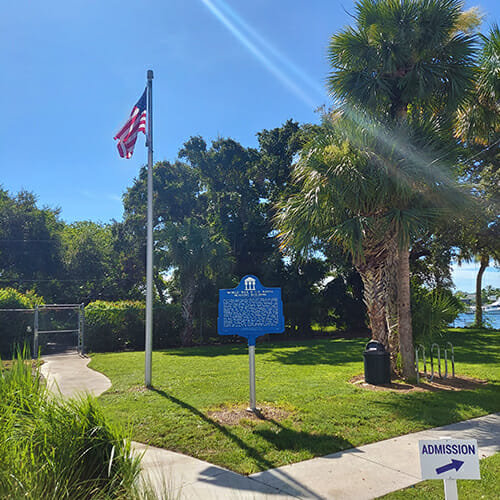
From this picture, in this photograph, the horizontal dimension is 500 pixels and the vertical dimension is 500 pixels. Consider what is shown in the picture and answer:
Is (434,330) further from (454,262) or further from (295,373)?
(454,262)

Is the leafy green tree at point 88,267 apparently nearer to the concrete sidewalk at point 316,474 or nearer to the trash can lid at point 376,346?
the trash can lid at point 376,346

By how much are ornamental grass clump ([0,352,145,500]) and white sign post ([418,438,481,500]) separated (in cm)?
203

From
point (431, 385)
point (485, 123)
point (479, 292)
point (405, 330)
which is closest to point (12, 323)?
point (405, 330)

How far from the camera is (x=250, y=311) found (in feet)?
25.2

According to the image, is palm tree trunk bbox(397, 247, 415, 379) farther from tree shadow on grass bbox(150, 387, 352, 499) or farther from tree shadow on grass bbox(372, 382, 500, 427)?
tree shadow on grass bbox(150, 387, 352, 499)

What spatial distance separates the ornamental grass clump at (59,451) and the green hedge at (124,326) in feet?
53.8

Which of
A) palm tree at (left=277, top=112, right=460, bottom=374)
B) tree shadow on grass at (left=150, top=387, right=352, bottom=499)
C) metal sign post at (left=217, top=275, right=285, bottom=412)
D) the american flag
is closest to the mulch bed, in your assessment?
palm tree at (left=277, top=112, right=460, bottom=374)

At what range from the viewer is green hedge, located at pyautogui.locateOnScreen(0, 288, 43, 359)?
16844mm

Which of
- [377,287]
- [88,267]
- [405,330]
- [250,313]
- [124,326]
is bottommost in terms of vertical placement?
[124,326]

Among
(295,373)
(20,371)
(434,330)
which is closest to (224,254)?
(295,373)

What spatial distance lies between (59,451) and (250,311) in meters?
4.60

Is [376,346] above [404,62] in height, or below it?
below

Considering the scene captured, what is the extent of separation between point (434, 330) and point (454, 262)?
17.7m

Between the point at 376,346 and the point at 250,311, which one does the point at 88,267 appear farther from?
the point at 250,311
